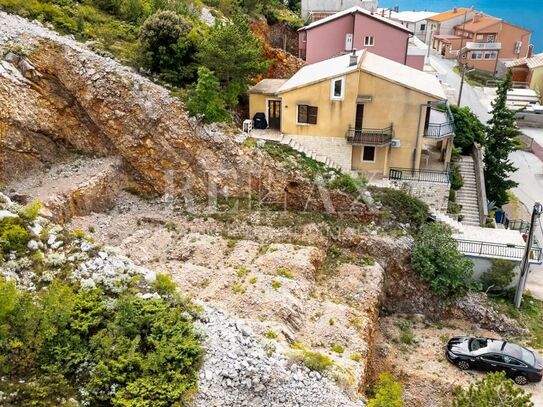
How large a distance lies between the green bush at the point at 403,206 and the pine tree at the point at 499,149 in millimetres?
9265

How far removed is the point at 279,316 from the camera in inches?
665

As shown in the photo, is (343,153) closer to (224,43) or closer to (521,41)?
(224,43)

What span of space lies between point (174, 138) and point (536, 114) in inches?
1681

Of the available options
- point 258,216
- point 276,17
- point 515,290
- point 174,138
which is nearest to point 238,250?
point 258,216

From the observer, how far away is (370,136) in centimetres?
2561

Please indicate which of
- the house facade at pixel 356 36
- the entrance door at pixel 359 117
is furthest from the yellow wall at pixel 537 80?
the entrance door at pixel 359 117

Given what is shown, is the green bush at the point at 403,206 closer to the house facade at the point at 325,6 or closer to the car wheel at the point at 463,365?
the car wheel at the point at 463,365

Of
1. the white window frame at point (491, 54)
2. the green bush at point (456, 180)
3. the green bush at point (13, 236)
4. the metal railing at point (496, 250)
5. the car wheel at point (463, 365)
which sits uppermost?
the white window frame at point (491, 54)

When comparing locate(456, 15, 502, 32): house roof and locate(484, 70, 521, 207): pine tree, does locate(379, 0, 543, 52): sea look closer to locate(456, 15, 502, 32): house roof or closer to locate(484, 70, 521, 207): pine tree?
locate(456, 15, 502, 32): house roof

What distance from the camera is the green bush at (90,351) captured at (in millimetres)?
10969

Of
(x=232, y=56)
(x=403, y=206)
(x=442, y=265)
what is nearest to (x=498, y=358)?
(x=442, y=265)

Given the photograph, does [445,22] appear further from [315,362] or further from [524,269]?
[315,362]

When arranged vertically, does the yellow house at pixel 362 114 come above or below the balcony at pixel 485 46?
below

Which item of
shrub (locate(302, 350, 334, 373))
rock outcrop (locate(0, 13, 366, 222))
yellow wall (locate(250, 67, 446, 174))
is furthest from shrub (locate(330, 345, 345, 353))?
yellow wall (locate(250, 67, 446, 174))
